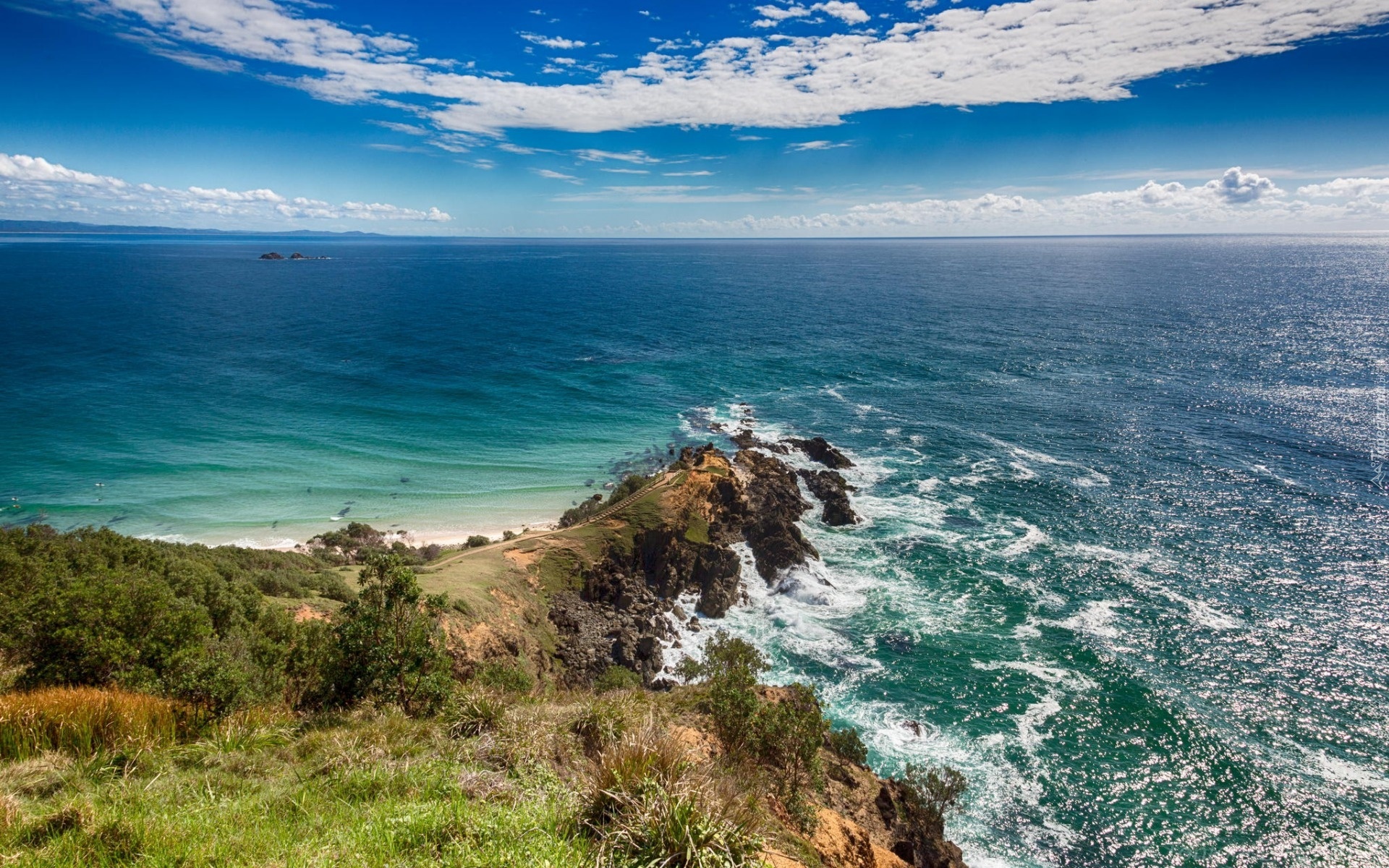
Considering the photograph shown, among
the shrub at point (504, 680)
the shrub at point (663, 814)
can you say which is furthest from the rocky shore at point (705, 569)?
the shrub at point (663, 814)

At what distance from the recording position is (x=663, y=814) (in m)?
8.10

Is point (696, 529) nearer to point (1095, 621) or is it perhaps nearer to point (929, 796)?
point (929, 796)

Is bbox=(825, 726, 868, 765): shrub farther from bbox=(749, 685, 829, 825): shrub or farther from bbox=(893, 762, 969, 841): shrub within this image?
bbox=(749, 685, 829, 825): shrub

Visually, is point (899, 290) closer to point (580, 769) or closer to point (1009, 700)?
point (1009, 700)

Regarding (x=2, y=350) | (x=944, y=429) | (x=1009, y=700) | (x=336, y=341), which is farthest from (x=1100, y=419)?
(x=2, y=350)

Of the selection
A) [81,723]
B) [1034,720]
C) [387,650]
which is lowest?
[1034,720]

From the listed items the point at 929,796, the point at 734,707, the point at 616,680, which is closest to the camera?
the point at 734,707

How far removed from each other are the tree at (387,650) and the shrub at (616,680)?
15018mm

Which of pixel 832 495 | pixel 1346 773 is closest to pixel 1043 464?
pixel 832 495

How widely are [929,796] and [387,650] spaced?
2418 centimetres

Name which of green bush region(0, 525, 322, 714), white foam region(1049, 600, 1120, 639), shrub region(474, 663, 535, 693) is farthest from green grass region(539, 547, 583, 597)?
white foam region(1049, 600, 1120, 639)

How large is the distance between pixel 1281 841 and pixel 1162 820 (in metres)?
4.32

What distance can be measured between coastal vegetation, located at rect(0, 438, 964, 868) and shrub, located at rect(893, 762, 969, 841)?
10 centimetres

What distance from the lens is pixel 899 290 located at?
186 meters
